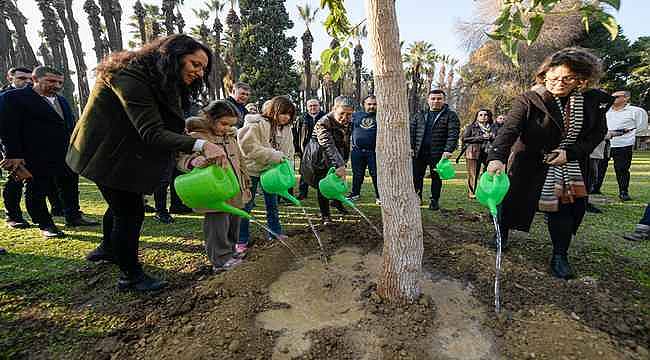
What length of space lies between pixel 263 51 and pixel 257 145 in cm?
2025

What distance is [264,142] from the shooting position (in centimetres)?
287

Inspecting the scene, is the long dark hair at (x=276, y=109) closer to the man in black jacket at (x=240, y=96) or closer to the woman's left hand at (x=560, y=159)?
the man in black jacket at (x=240, y=96)

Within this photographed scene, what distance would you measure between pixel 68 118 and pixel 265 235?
254 cm

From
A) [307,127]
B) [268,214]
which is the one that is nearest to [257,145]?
[268,214]

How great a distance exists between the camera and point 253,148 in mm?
2744

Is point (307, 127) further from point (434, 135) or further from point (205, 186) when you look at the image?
point (205, 186)

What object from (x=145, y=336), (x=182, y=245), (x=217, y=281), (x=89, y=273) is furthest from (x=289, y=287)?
(x=89, y=273)

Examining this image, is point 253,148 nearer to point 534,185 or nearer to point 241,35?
point 534,185

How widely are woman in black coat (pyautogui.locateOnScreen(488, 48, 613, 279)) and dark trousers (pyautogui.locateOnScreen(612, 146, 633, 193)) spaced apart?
348cm

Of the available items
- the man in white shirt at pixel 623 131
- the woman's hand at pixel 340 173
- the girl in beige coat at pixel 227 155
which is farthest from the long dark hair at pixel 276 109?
the man in white shirt at pixel 623 131

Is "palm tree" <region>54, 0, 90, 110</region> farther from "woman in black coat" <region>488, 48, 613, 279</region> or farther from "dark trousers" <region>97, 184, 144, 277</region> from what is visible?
"woman in black coat" <region>488, 48, 613, 279</region>

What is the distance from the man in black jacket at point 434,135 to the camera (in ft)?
14.0

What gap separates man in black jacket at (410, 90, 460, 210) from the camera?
4262 mm

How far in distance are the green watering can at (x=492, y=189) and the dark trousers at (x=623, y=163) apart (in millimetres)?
4221
